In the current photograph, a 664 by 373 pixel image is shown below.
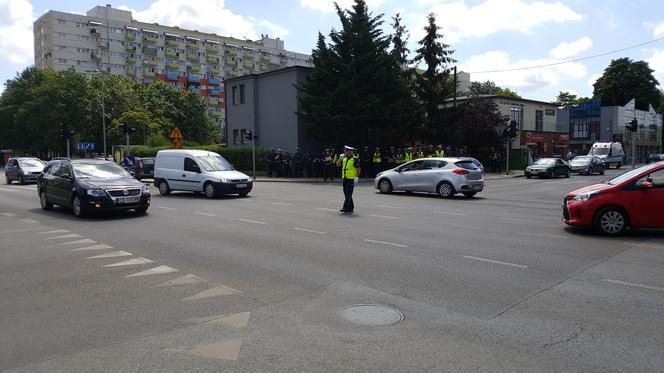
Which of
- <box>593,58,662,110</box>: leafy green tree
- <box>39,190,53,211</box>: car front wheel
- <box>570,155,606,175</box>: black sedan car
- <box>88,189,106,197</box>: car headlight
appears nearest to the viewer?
<box>88,189,106,197</box>: car headlight

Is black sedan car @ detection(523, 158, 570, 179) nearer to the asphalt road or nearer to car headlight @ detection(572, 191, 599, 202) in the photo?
the asphalt road

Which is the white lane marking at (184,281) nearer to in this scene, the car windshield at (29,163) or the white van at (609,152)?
the car windshield at (29,163)

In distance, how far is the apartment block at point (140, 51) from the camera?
9856 centimetres

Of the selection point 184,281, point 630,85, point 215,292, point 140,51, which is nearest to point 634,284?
point 215,292

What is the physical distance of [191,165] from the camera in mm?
19641

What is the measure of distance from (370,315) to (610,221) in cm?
711

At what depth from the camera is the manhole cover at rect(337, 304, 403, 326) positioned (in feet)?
16.7

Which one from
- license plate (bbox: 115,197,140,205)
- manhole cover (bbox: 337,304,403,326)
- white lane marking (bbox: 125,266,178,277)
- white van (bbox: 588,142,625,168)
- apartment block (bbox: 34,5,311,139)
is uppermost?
apartment block (bbox: 34,5,311,139)

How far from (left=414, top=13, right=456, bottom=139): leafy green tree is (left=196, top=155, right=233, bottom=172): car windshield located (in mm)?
22485

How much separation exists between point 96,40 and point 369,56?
86.9m

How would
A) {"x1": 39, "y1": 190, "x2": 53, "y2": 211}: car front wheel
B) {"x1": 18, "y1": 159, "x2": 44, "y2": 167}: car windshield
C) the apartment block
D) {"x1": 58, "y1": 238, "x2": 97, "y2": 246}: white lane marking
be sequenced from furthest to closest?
the apartment block < {"x1": 18, "y1": 159, "x2": 44, "y2": 167}: car windshield < {"x1": 39, "y1": 190, "x2": 53, "y2": 211}: car front wheel < {"x1": 58, "y1": 238, "x2": 97, "y2": 246}: white lane marking

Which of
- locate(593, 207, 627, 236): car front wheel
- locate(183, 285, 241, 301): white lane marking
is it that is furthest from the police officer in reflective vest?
locate(183, 285, 241, 301): white lane marking

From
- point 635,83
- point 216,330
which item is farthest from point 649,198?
point 635,83

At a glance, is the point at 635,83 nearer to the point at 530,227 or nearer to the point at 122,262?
the point at 530,227
